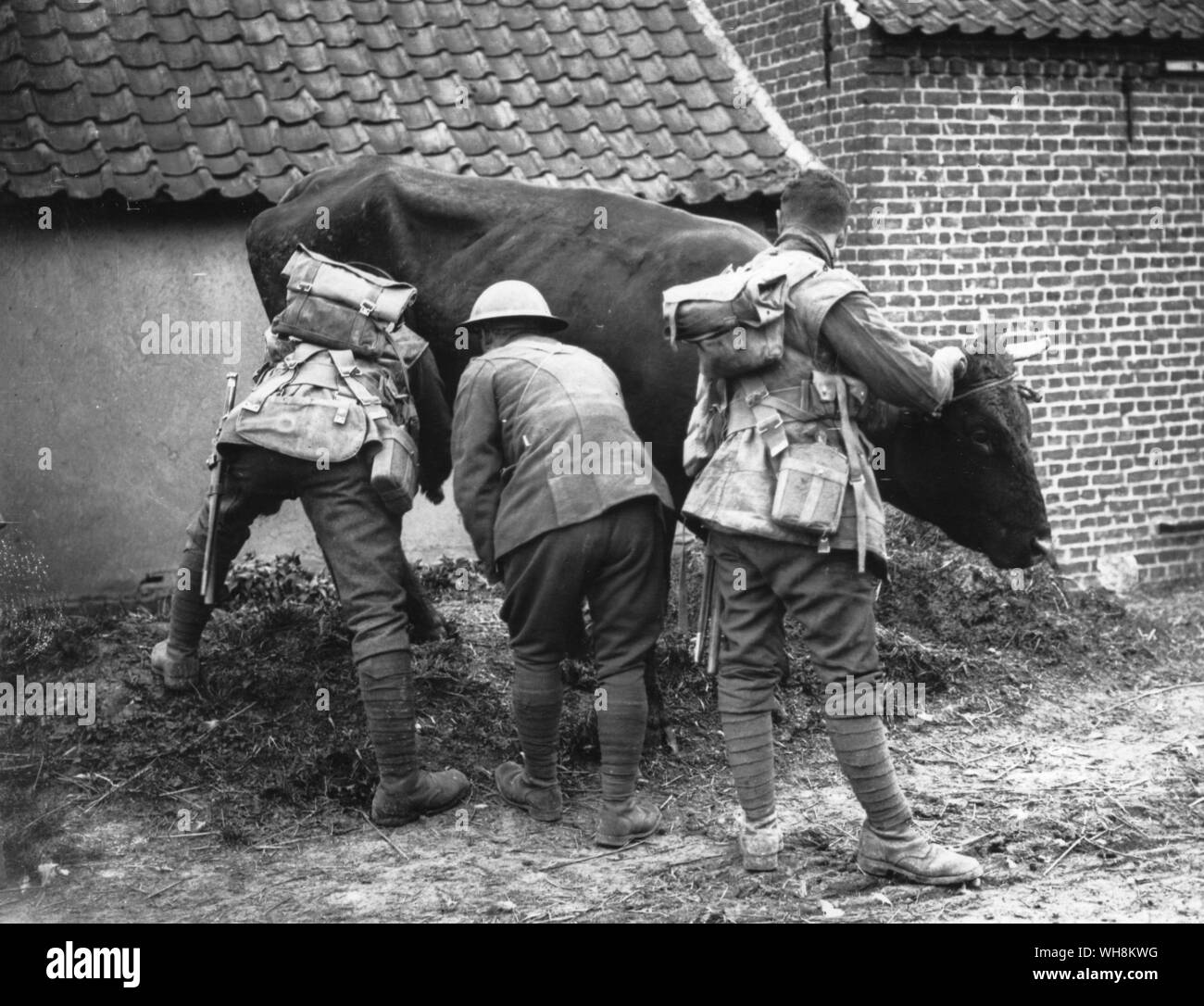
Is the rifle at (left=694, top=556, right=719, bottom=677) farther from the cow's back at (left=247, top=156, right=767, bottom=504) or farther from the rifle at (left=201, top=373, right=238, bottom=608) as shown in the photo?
the rifle at (left=201, top=373, right=238, bottom=608)

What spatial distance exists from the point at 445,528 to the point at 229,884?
415 centimetres

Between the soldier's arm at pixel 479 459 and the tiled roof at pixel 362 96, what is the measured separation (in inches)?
137

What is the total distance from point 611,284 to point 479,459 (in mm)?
1234

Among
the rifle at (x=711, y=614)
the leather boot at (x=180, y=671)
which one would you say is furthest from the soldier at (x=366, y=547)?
the rifle at (x=711, y=614)

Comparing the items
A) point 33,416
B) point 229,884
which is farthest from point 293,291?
point 33,416

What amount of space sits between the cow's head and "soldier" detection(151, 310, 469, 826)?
70.1 inches

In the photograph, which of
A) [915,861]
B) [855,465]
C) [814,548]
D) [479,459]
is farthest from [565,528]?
[915,861]

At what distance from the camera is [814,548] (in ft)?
15.5

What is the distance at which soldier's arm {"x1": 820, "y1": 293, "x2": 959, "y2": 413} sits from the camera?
15.4 ft

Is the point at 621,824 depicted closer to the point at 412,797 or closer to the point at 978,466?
the point at 412,797

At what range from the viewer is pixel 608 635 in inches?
203

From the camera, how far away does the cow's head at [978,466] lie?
17.6 ft

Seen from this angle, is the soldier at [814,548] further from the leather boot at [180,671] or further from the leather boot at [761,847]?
the leather boot at [180,671]
